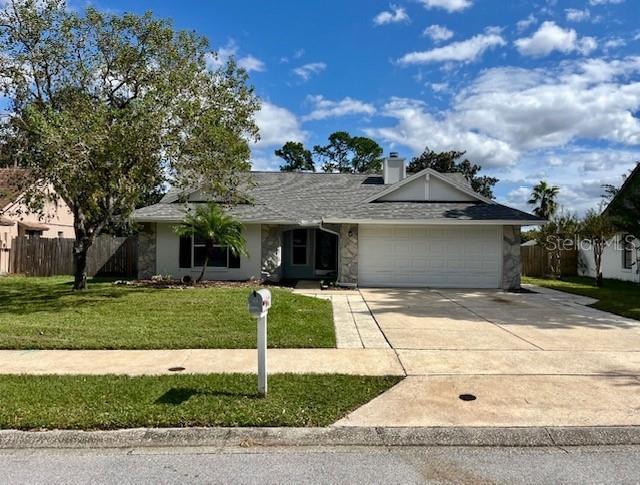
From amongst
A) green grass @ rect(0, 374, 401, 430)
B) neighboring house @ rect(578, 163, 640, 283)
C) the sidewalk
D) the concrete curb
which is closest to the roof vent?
neighboring house @ rect(578, 163, 640, 283)

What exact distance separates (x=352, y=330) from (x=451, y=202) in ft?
35.2

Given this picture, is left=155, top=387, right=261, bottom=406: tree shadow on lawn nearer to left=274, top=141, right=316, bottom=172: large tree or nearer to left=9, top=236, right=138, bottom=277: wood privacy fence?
left=9, top=236, right=138, bottom=277: wood privacy fence

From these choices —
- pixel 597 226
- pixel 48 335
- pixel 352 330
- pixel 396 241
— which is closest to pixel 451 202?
pixel 396 241

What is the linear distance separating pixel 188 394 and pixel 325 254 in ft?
49.5

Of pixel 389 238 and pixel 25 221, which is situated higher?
pixel 25 221

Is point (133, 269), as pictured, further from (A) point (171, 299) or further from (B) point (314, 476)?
(B) point (314, 476)

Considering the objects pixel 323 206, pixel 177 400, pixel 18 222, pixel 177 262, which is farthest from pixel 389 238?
pixel 18 222

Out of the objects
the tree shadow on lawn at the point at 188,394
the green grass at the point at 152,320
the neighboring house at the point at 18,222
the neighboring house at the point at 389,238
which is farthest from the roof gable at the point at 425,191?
the tree shadow on lawn at the point at 188,394

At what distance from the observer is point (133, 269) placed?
20.9 meters

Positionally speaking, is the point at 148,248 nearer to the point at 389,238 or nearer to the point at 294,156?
the point at 389,238

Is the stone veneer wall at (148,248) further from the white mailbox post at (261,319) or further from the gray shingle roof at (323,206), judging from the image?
the white mailbox post at (261,319)

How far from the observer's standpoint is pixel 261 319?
5.39m

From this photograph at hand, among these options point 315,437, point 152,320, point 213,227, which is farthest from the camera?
point 213,227

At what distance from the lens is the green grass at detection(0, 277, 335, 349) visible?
27.0 feet
